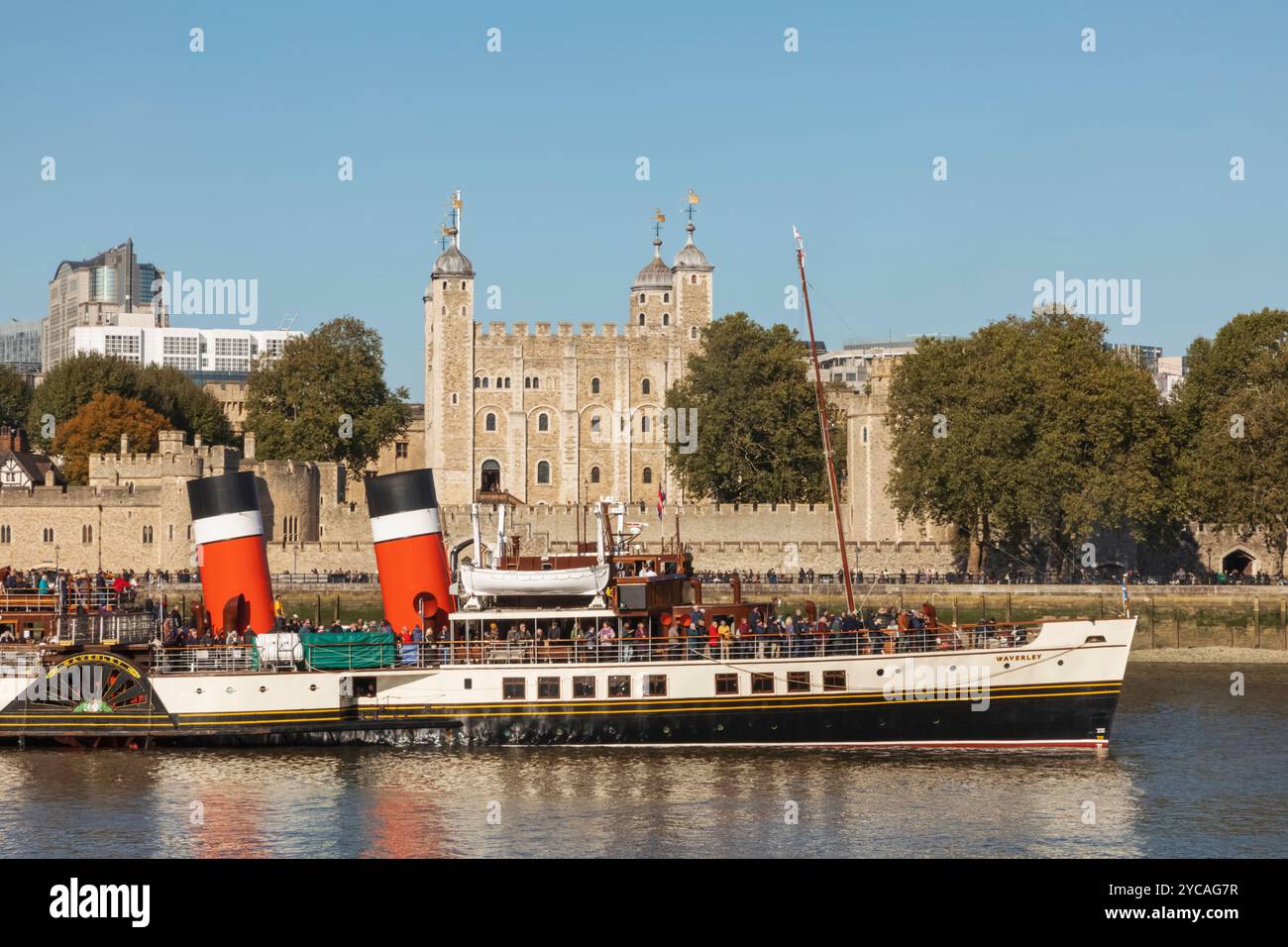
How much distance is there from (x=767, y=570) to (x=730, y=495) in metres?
12.1

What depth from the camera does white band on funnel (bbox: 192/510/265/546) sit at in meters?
41.2

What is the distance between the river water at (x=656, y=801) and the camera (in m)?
29.8

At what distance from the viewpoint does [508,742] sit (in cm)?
3919

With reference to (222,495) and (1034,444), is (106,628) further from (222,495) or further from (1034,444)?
(1034,444)

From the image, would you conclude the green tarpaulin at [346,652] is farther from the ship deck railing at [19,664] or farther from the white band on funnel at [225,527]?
the ship deck railing at [19,664]

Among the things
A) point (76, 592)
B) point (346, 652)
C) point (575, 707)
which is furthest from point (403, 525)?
point (76, 592)

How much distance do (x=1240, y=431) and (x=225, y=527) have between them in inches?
1543

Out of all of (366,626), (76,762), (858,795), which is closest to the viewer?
(858,795)

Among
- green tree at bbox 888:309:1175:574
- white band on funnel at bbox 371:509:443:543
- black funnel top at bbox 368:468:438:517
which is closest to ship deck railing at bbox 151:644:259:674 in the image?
white band on funnel at bbox 371:509:443:543

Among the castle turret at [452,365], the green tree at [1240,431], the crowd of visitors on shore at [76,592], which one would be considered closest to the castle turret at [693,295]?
the castle turret at [452,365]
